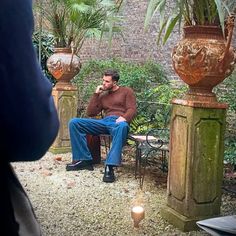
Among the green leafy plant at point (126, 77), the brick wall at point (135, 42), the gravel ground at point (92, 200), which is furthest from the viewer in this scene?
the brick wall at point (135, 42)

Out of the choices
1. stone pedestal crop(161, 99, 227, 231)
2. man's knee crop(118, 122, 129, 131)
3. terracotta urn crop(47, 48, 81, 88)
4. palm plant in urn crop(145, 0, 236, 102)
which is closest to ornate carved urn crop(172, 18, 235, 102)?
palm plant in urn crop(145, 0, 236, 102)

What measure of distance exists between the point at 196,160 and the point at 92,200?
136 centimetres

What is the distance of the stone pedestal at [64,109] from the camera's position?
7078 mm

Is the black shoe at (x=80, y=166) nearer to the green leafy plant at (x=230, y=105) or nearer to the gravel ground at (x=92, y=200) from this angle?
the gravel ground at (x=92, y=200)

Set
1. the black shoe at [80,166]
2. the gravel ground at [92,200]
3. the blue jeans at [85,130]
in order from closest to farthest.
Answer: the gravel ground at [92,200] < the blue jeans at [85,130] < the black shoe at [80,166]

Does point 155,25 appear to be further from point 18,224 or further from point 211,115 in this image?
point 18,224

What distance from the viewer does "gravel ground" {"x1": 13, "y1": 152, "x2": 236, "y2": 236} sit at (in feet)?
12.6

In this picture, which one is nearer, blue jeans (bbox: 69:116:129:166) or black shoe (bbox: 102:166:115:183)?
black shoe (bbox: 102:166:115:183)

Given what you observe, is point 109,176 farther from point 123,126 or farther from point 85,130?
point 85,130

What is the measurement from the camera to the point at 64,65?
7.08 metres

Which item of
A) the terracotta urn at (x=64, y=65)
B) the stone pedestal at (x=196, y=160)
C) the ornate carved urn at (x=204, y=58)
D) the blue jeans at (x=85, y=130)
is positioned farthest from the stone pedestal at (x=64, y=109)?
the ornate carved urn at (x=204, y=58)

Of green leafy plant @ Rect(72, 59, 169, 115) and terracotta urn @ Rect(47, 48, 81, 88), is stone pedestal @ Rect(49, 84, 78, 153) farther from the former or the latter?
green leafy plant @ Rect(72, 59, 169, 115)

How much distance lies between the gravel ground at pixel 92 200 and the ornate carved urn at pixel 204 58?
3.87ft

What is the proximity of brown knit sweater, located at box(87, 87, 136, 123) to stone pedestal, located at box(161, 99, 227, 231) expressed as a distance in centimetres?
187
